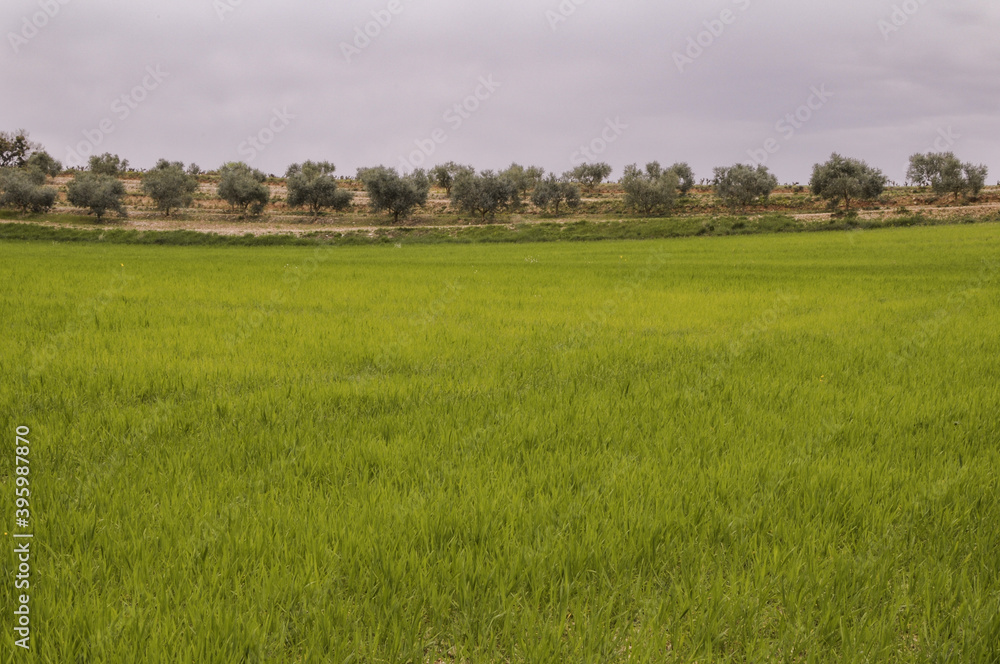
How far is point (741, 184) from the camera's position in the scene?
80500 mm

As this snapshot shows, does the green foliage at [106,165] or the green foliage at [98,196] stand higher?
the green foliage at [106,165]

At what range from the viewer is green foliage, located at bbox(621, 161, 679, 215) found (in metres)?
78.9

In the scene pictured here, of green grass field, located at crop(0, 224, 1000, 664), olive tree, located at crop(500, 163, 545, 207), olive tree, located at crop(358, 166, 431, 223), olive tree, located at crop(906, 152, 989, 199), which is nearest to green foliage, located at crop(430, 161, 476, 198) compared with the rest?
olive tree, located at crop(500, 163, 545, 207)

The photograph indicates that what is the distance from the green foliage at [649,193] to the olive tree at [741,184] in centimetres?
675

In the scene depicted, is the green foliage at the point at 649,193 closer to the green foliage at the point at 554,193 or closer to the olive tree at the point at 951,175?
the green foliage at the point at 554,193

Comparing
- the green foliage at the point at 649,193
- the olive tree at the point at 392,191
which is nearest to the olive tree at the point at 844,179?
the green foliage at the point at 649,193

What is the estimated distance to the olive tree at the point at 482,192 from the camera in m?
79.6

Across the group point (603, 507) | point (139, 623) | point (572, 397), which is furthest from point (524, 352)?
point (139, 623)

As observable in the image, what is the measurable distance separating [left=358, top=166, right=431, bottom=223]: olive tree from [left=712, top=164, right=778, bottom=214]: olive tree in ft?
141

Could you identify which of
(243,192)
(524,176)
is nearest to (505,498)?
(243,192)

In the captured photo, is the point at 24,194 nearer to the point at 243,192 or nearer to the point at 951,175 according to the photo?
the point at 243,192

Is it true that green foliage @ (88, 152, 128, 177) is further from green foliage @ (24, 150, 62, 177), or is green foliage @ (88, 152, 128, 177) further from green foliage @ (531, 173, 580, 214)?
green foliage @ (531, 173, 580, 214)

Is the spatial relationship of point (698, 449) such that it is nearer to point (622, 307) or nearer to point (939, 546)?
point (939, 546)

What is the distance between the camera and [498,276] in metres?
21.7
